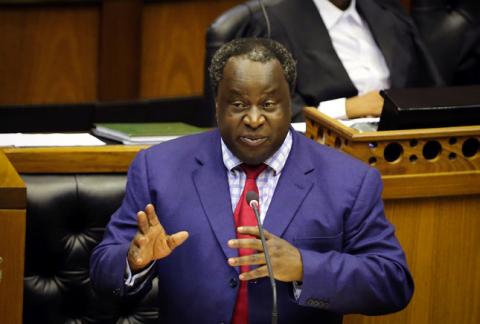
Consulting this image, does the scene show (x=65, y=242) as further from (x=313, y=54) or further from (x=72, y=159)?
(x=313, y=54)

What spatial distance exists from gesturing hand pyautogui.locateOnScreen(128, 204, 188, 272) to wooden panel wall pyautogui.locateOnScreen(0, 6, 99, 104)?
202 centimetres

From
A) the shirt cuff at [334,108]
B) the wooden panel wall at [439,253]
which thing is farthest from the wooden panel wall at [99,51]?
the wooden panel wall at [439,253]

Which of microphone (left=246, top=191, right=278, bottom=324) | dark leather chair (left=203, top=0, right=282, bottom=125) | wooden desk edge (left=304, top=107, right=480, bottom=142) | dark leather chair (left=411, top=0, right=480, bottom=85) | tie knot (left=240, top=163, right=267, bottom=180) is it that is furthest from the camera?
dark leather chair (left=411, top=0, right=480, bottom=85)

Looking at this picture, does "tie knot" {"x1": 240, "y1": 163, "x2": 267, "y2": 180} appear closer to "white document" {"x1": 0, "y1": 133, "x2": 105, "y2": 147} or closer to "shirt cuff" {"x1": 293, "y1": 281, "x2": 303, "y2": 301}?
"shirt cuff" {"x1": 293, "y1": 281, "x2": 303, "y2": 301}

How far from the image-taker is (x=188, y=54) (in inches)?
152

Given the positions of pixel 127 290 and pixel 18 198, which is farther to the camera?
pixel 18 198

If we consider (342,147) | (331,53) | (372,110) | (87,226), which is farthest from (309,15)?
(87,226)

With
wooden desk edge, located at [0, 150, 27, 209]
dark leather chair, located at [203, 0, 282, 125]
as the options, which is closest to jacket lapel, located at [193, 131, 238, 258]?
wooden desk edge, located at [0, 150, 27, 209]

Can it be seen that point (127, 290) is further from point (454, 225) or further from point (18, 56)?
point (18, 56)

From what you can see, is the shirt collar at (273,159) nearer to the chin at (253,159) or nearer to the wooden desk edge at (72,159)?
the chin at (253,159)

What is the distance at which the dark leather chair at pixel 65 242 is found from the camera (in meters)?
2.21

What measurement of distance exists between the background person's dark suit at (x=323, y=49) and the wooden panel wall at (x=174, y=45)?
3.35 feet

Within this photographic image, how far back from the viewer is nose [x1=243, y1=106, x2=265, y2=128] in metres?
1.81

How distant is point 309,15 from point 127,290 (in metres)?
1.23
